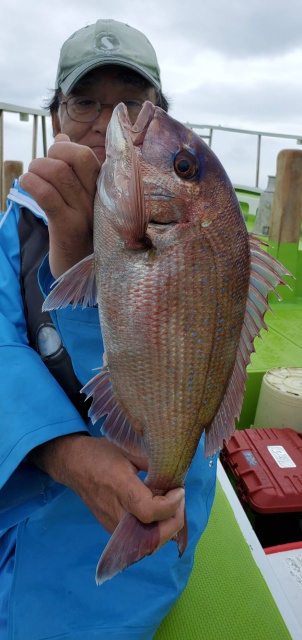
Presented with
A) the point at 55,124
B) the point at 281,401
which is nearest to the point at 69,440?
the point at 55,124

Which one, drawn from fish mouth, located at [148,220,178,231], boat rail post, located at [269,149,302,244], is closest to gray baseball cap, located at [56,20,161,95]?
fish mouth, located at [148,220,178,231]

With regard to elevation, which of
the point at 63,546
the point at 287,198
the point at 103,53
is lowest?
the point at 63,546

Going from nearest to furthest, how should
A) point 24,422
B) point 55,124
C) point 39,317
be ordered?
1. point 24,422
2. point 39,317
3. point 55,124

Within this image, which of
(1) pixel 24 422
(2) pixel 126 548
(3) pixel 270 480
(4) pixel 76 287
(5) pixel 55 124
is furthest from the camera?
(3) pixel 270 480

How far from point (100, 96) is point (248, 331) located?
1.26 metres

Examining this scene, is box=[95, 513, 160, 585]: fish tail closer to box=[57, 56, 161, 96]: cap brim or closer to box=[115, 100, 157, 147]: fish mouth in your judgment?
box=[115, 100, 157, 147]: fish mouth

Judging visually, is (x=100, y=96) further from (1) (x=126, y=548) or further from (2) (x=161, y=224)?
(1) (x=126, y=548)

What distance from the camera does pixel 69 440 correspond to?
4.15ft

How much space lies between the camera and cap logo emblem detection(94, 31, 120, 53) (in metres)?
1.79

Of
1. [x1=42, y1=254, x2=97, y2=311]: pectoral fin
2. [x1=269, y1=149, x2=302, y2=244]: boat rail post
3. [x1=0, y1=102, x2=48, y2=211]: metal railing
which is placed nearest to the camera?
[x1=42, y1=254, x2=97, y2=311]: pectoral fin

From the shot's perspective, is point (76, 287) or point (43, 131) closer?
point (76, 287)

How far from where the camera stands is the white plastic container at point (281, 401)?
10.6ft

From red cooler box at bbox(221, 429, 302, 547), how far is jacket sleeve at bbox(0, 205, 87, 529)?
1.68 m

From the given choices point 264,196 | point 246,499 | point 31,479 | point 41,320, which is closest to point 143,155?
point 41,320
